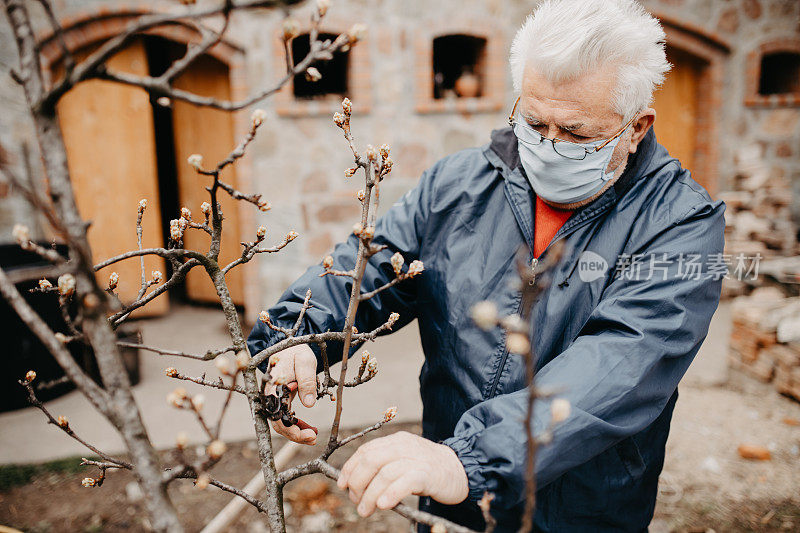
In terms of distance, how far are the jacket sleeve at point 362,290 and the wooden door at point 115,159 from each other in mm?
4504

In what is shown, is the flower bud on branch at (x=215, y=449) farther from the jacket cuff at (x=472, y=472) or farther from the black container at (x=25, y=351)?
the black container at (x=25, y=351)

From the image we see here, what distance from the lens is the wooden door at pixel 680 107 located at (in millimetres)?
6590

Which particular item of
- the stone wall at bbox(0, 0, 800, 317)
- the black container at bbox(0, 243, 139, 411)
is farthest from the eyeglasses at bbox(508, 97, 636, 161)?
the stone wall at bbox(0, 0, 800, 317)

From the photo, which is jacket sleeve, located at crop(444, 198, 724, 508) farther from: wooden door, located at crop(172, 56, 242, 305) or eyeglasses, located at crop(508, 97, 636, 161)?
wooden door, located at crop(172, 56, 242, 305)

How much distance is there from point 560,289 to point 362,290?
605 mm

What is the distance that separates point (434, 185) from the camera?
6.19 ft

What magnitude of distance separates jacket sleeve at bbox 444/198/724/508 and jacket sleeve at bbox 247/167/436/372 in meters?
0.48

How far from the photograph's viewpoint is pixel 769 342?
4066 millimetres

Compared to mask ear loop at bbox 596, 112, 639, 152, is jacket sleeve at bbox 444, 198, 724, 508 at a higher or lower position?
lower

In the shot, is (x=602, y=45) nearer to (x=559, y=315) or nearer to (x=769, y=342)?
(x=559, y=315)

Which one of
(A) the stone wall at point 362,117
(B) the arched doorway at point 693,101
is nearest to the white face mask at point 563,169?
(A) the stone wall at point 362,117

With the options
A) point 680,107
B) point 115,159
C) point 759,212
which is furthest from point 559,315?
point 680,107

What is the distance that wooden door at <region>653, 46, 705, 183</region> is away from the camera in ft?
21.6

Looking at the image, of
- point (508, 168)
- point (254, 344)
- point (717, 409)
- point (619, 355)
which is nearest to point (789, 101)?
point (717, 409)
